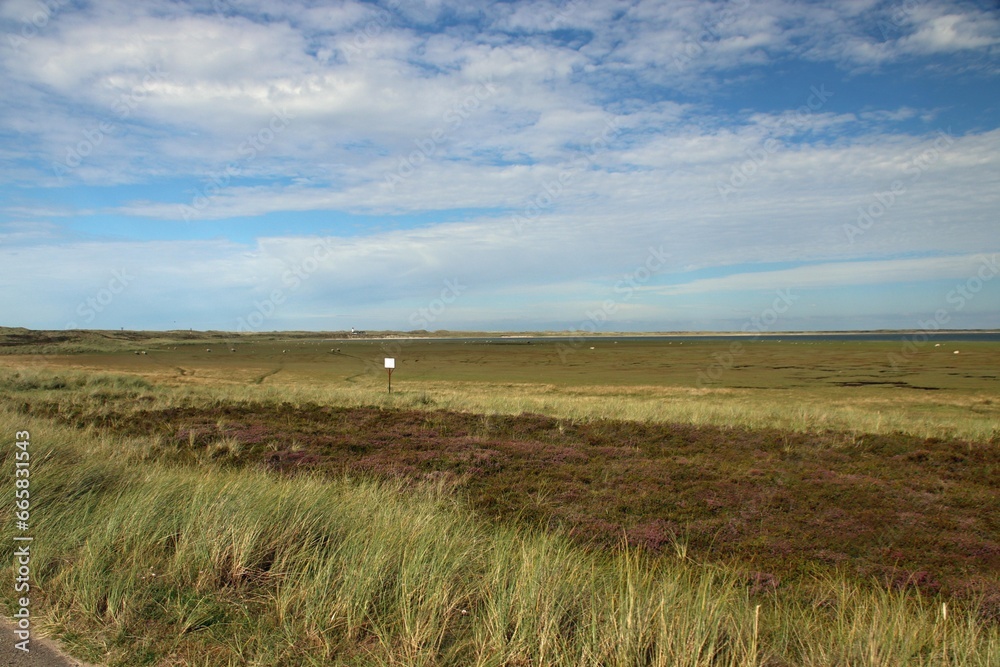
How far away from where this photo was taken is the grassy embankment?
12.8 ft

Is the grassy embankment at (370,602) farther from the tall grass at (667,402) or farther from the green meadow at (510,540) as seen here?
the tall grass at (667,402)

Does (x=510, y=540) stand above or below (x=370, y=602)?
below

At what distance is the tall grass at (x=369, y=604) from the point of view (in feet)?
12.8

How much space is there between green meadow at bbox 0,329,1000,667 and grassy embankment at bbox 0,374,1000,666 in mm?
24

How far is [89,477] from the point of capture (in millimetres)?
7184

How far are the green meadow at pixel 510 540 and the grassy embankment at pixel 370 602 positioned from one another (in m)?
0.02

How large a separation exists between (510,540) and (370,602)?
1.93m

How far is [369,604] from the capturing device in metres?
4.48

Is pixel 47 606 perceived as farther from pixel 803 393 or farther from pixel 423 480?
pixel 803 393

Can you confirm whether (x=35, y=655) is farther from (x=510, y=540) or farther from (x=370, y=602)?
(x=510, y=540)

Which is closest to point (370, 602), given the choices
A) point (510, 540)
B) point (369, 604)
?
point (369, 604)

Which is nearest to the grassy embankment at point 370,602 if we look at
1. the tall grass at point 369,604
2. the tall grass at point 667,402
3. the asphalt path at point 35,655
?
the tall grass at point 369,604

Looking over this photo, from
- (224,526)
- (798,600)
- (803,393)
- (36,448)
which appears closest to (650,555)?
(798,600)

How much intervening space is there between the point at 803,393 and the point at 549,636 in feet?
107
